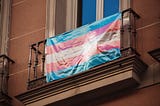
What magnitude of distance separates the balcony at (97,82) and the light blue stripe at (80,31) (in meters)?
0.33

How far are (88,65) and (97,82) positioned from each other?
0.55m

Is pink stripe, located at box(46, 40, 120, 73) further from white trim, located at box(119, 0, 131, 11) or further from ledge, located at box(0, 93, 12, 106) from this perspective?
ledge, located at box(0, 93, 12, 106)

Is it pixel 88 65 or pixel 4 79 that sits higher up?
pixel 4 79

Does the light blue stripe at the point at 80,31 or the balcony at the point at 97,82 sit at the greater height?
the light blue stripe at the point at 80,31

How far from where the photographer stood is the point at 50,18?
60.6 ft

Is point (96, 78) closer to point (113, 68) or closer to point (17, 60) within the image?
point (113, 68)

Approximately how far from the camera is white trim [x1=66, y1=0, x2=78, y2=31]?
18.6m

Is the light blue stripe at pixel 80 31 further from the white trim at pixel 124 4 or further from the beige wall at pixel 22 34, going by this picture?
the beige wall at pixel 22 34

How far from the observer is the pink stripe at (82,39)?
17.1 metres

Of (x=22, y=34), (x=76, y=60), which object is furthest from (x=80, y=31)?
(x=22, y=34)

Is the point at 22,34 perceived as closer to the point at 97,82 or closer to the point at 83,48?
the point at 83,48

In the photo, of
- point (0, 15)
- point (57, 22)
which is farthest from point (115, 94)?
point (0, 15)

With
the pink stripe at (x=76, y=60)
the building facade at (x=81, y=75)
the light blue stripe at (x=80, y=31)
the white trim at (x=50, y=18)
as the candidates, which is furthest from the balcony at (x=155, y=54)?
the white trim at (x=50, y=18)

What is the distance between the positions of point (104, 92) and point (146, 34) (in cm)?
131
